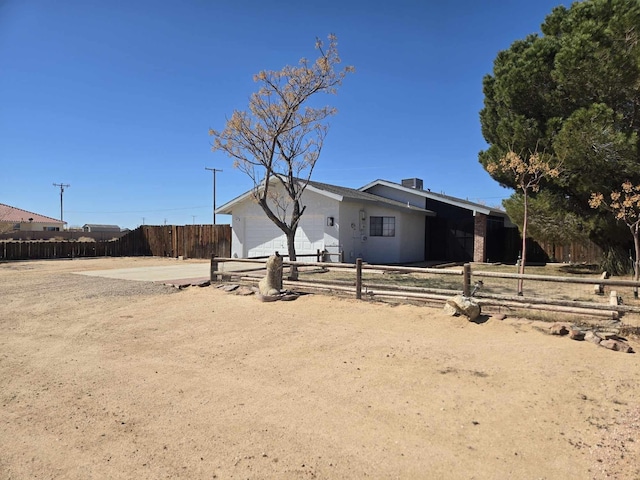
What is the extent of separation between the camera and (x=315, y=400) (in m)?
4.49

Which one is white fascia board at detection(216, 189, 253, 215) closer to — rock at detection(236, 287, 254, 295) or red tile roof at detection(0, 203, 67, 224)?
rock at detection(236, 287, 254, 295)

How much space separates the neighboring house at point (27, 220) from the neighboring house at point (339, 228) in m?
34.1

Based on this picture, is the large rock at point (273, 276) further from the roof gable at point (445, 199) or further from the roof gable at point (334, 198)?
the roof gable at point (445, 199)

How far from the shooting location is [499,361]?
5426 mm

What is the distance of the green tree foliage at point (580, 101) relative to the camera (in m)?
11.3

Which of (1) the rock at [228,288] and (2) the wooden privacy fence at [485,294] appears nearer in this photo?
(2) the wooden privacy fence at [485,294]

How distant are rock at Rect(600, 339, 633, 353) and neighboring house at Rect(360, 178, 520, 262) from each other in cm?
1386

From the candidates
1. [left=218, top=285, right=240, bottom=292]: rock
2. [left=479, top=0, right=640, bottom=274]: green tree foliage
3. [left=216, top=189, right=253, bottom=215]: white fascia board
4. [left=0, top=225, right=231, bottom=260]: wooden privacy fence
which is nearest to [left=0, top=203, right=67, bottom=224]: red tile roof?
[left=0, top=225, right=231, bottom=260]: wooden privacy fence

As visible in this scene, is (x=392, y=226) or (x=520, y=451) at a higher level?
(x=392, y=226)

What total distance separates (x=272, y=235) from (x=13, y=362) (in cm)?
1432

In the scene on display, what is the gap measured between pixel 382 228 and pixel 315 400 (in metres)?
15.2

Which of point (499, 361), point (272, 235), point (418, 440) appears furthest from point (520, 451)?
point (272, 235)

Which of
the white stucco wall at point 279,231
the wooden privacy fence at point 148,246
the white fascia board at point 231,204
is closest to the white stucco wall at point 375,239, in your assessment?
the white stucco wall at point 279,231

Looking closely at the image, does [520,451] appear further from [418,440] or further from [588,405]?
[588,405]
